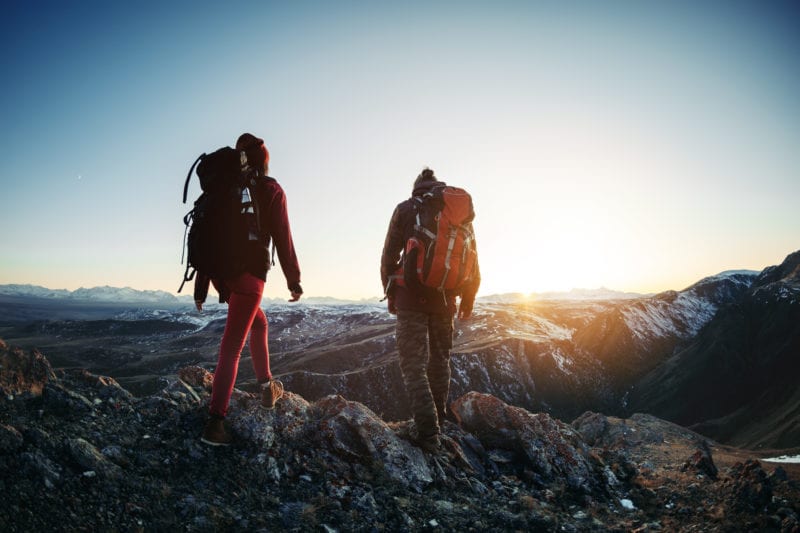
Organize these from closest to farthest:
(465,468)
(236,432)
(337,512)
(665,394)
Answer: (337,512), (236,432), (465,468), (665,394)

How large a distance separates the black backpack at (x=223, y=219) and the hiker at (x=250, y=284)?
95 mm

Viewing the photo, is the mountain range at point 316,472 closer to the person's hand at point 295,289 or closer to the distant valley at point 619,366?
the person's hand at point 295,289

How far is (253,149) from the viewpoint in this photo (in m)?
5.20

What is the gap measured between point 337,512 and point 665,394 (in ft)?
489

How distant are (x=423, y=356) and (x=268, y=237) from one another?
9.38 feet

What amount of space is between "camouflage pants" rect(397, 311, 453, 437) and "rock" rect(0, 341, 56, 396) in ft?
16.4

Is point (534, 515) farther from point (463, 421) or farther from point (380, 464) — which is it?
point (463, 421)

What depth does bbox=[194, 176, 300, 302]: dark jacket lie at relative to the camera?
4.79m

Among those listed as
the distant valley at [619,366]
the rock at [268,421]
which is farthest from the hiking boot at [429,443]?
the distant valley at [619,366]

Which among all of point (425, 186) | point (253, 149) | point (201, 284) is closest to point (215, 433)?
point (201, 284)

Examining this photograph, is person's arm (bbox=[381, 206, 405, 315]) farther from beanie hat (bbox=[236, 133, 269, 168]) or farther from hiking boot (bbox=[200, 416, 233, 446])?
hiking boot (bbox=[200, 416, 233, 446])

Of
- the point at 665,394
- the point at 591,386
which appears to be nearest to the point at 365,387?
the point at 591,386

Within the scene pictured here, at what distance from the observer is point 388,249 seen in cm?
633

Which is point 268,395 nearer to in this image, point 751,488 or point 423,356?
point 423,356
